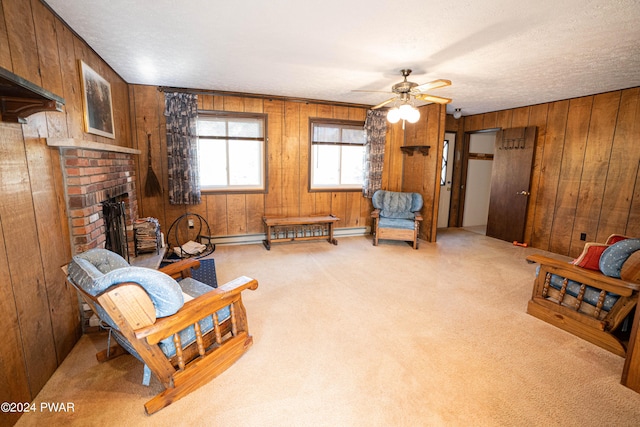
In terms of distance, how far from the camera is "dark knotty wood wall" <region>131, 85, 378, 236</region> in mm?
4070

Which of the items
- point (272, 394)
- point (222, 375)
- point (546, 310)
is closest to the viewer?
point (272, 394)

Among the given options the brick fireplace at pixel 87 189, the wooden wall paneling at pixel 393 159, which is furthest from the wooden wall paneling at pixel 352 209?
the brick fireplace at pixel 87 189

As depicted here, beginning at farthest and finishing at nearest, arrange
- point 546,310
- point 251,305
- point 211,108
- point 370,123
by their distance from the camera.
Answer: point 370,123, point 211,108, point 251,305, point 546,310

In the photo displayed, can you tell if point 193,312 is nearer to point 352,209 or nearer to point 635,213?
point 352,209

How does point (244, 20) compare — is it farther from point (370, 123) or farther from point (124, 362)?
point (370, 123)

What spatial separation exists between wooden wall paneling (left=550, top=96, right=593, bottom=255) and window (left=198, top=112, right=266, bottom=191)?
4673 mm

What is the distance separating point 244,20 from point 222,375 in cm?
250

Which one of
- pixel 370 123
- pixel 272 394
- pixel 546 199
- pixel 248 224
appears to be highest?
pixel 370 123

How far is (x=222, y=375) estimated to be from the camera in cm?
183

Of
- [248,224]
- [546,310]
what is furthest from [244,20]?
[546,310]

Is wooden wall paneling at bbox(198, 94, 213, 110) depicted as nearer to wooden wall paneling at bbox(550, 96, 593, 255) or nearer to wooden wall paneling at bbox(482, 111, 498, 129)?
wooden wall paneling at bbox(482, 111, 498, 129)

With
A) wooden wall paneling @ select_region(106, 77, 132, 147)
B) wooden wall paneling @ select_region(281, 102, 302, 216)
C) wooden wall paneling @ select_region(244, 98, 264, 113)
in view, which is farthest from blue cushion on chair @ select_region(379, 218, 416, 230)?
wooden wall paneling @ select_region(106, 77, 132, 147)

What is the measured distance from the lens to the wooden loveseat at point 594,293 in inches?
81.8

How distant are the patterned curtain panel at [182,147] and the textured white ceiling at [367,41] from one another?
1.07ft
